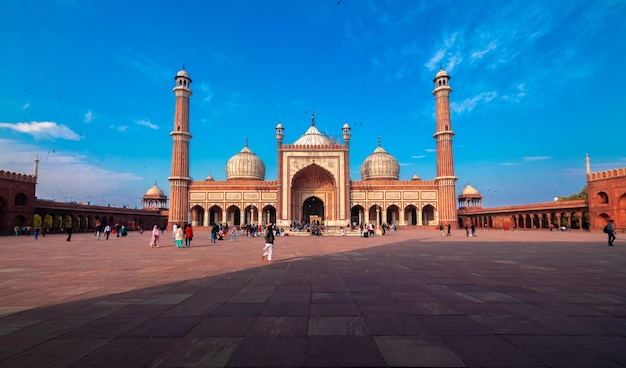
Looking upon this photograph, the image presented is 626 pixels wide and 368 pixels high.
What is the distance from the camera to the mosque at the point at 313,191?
40469mm

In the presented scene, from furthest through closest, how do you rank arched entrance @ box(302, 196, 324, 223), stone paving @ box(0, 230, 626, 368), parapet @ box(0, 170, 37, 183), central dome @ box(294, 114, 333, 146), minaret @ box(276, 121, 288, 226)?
central dome @ box(294, 114, 333, 146), arched entrance @ box(302, 196, 324, 223), minaret @ box(276, 121, 288, 226), parapet @ box(0, 170, 37, 183), stone paving @ box(0, 230, 626, 368)

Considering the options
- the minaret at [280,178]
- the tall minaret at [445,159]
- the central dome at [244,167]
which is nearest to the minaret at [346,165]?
the minaret at [280,178]

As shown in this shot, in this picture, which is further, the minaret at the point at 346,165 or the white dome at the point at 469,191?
the white dome at the point at 469,191

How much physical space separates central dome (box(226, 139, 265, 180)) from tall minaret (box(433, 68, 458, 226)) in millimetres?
23261

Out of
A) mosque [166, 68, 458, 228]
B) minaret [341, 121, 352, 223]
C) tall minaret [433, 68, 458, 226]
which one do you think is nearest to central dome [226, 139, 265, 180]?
mosque [166, 68, 458, 228]

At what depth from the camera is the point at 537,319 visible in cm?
399

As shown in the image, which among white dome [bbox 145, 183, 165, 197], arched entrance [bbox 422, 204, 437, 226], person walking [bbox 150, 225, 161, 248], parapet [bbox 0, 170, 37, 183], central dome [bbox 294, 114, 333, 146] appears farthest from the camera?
white dome [bbox 145, 183, 165, 197]

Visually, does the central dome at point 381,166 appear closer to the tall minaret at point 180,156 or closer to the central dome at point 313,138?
the central dome at point 313,138

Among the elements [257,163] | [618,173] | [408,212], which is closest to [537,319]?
[618,173]

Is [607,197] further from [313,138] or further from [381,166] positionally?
[313,138]

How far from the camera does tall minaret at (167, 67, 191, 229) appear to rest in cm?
4069

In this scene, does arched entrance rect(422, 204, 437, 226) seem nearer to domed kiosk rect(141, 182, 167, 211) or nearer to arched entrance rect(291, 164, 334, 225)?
arched entrance rect(291, 164, 334, 225)

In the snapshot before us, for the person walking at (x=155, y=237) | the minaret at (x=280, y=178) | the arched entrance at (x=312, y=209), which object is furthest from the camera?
the arched entrance at (x=312, y=209)

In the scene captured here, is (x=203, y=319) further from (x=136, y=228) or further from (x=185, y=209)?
(x=136, y=228)
